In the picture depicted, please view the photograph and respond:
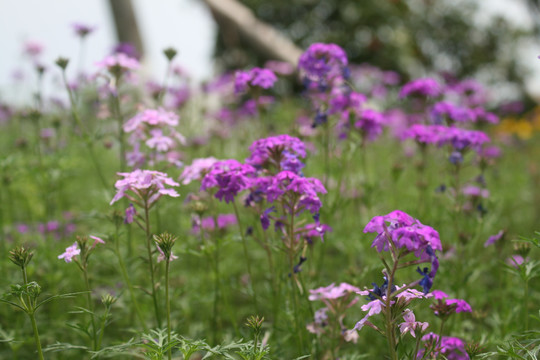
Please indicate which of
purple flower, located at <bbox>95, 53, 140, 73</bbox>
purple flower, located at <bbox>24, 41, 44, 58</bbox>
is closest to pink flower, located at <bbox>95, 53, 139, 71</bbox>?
purple flower, located at <bbox>95, 53, 140, 73</bbox>

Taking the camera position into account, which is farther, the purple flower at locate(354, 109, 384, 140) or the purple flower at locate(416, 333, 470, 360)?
the purple flower at locate(354, 109, 384, 140)

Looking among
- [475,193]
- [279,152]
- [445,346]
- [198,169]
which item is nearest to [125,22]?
[475,193]

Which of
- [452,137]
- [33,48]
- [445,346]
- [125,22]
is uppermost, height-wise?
[125,22]

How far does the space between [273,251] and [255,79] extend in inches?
37.8

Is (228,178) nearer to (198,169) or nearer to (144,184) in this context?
(198,169)

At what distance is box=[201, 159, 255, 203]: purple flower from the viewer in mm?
2143

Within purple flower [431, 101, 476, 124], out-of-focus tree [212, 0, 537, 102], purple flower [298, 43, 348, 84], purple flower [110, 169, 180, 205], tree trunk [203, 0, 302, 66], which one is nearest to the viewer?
purple flower [110, 169, 180, 205]

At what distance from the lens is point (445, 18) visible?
59.4 ft

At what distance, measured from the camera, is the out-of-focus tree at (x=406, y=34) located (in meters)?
15.3

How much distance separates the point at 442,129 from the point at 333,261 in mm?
1472

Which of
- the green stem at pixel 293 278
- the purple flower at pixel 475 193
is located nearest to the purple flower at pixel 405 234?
the green stem at pixel 293 278

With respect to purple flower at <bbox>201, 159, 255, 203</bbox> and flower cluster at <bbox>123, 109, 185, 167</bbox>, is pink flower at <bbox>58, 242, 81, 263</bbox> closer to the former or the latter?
purple flower at <bbox>201, 159, 255, 203</bbox>

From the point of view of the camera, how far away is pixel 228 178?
2195mm

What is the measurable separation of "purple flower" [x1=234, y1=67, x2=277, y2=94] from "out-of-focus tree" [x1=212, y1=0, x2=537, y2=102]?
31.8 ft
